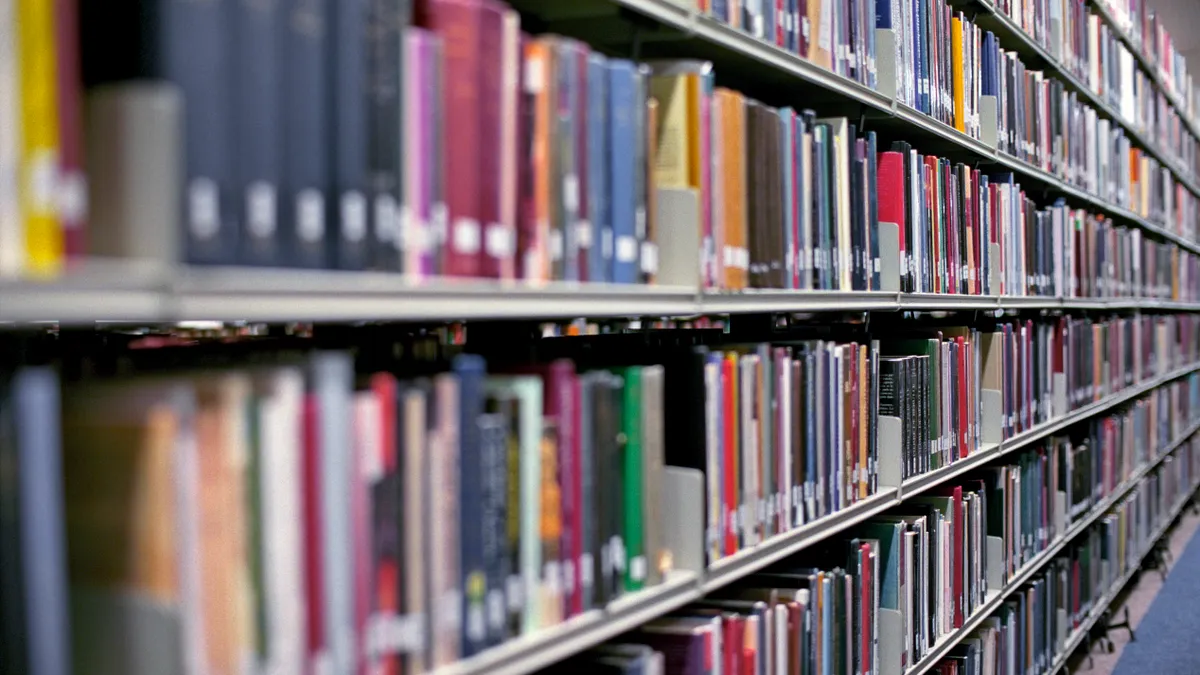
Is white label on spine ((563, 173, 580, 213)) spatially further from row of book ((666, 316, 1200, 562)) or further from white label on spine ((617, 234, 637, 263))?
row of book ((666, 316, 1200, 562))

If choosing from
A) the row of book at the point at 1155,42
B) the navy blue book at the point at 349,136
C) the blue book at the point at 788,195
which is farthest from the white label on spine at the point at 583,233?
Answer: the row of book at the point at 1155,42

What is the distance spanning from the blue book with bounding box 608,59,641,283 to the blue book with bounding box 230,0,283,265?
52 cm

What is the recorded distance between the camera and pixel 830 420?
2002mm

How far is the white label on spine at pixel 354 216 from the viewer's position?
100cm

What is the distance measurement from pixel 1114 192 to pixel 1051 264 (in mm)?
1428

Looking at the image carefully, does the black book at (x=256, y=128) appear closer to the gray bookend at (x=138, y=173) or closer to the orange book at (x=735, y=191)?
the gray bookend at (x=138, y=173)

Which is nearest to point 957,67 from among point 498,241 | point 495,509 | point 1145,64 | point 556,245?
point 556,245

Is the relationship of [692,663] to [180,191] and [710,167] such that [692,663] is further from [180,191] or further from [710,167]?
[180,191]

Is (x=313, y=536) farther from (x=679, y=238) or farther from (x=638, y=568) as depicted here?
(x=679, y=238)

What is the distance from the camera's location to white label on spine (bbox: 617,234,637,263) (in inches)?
54.7

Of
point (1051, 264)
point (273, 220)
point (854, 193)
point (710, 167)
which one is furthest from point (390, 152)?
point (1051, 264)

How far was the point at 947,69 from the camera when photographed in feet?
9.02

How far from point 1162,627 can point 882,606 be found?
3114mm

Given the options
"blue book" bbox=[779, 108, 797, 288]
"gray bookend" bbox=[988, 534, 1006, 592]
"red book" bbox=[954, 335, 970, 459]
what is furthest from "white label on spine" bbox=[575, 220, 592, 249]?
"gray bookend" bbox=[988, 534, 1006, 592]
